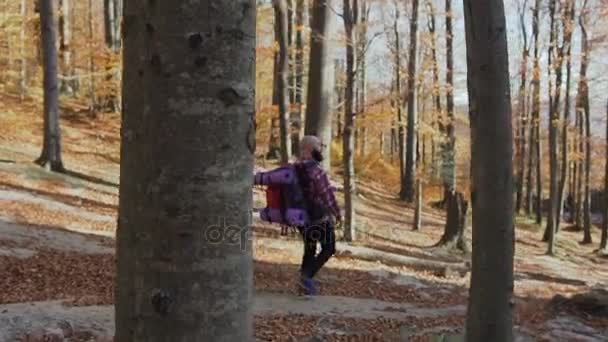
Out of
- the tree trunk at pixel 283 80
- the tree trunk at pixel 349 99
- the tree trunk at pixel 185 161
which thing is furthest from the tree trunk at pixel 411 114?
the tree trunk at pixel 185 161

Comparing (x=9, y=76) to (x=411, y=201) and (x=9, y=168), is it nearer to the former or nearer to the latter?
(x=9, y=168)

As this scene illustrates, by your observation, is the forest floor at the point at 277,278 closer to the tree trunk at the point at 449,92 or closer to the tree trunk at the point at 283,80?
the tree trunk at the point at 283,80

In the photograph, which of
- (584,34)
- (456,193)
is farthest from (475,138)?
(584,34)

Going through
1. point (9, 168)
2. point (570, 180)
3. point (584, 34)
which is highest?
point (584, 34)

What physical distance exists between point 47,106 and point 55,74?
804mm

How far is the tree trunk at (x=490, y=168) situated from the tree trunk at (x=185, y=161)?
4.08 meters

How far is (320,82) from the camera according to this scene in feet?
42.7

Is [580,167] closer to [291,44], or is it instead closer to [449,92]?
A: [291,44]

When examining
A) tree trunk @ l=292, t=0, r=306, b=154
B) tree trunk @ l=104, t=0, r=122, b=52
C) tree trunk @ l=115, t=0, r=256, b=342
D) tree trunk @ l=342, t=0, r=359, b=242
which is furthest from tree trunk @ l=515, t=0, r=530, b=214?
tree trunk @ l=115, t=0, r=256, b=342

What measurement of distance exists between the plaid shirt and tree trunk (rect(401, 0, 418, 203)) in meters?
13.6

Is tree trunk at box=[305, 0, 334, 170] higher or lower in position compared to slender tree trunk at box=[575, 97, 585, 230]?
higher

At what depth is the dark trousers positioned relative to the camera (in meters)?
6.89

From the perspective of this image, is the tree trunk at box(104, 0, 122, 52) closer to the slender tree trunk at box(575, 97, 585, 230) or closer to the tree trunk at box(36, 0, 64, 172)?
the tree trunk at box(36, 0, 64, 172)

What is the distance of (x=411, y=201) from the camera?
2934cm
